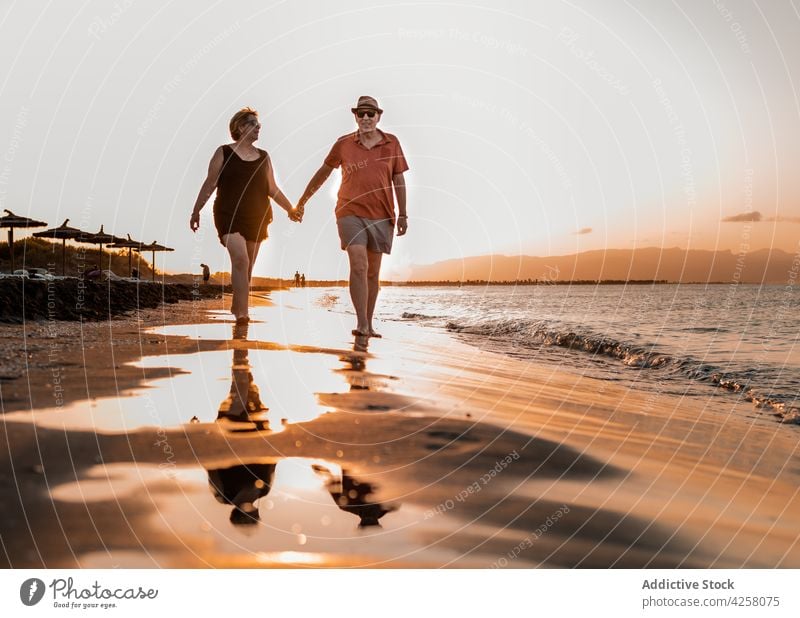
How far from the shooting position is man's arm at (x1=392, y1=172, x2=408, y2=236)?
9578 millimetres

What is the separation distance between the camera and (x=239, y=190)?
970 cm

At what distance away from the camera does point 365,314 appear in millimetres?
9984

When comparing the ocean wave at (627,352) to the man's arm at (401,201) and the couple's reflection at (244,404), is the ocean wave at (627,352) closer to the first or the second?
the man's arm at (401,201)

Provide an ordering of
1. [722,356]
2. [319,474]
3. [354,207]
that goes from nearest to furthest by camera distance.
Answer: [319,474]
[354,207]
[722,356]

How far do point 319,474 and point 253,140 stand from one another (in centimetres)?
736

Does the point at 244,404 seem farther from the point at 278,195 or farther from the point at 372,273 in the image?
the point at 278,195

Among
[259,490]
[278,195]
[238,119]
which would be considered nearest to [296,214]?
[278,195]

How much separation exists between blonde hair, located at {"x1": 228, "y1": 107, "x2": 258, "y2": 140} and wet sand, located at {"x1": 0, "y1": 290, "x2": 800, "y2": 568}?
15.0ft

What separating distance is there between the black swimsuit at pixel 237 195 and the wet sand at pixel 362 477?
12.7 ft
